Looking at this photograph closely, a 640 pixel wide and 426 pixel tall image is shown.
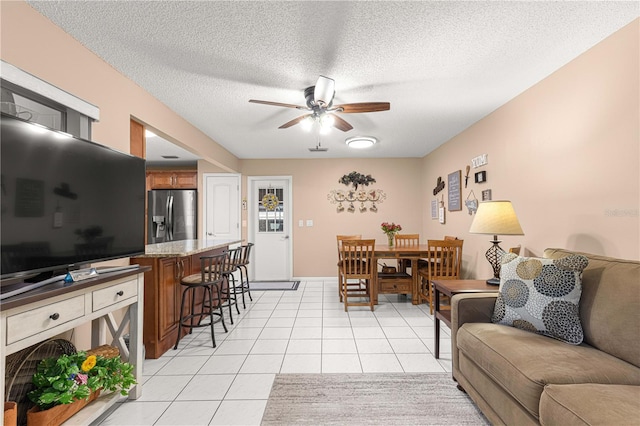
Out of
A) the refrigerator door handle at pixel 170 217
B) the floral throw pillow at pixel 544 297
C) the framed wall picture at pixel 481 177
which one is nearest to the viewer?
the floral throw pillow at pixel 544 297

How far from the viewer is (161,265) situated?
263 cm

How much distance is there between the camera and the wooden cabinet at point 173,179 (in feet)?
18.9

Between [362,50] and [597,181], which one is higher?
[362,50]

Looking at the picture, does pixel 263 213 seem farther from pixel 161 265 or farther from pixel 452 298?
pixel 452 298

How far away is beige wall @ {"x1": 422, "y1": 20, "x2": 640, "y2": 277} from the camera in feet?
6.09

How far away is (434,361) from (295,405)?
1.25 meters

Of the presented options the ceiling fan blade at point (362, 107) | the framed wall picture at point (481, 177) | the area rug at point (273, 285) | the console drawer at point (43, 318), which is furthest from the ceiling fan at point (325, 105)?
the area rug at point (273, 285)

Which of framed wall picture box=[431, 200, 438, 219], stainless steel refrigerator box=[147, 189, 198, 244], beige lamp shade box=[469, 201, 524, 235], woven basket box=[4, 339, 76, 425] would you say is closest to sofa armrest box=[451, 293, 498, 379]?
beige lamp shade box=[469, 201, 524, 235]

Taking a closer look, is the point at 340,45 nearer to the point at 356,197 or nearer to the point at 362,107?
the point at 362,107

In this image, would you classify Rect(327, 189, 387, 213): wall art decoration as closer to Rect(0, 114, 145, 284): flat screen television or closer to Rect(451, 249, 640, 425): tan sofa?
Rect(451, 249, 640, 425): tan sofa

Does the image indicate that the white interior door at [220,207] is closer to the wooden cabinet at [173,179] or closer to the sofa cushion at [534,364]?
the wooden cabinet at [173,179]

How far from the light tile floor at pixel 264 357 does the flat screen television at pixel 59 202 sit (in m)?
1.03

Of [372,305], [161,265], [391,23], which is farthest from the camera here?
[372,305]

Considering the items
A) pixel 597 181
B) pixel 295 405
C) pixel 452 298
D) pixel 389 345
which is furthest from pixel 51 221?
pixel 597 181
